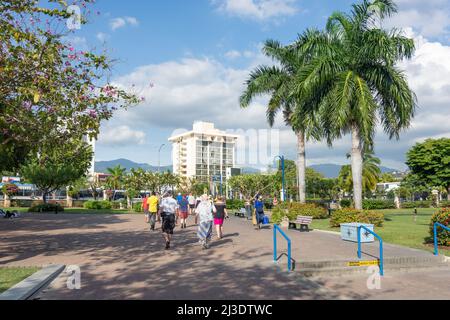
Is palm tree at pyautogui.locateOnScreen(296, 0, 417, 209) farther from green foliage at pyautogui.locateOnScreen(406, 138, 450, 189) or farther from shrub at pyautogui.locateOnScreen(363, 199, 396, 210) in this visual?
shrub at pyautogui.locateOnScreen(363, 199, 396, 210)

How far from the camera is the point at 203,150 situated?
16350 centimetres

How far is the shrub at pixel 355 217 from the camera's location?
58.0ft

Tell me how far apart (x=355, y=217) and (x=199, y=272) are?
10904 millimetres

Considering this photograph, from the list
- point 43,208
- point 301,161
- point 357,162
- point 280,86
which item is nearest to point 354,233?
point 357,162

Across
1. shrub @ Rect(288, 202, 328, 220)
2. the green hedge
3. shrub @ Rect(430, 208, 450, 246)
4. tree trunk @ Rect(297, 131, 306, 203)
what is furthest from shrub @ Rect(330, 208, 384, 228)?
tree trunk @ Rect(297, 131, 306, 203)

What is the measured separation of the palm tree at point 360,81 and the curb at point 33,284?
1305cm

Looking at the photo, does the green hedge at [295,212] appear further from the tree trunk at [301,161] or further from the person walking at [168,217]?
the person walking at [168,217]

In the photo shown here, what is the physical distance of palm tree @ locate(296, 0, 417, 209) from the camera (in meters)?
17.9

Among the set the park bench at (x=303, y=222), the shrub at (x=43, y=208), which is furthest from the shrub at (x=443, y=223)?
the shrub at (x=43, y=208)

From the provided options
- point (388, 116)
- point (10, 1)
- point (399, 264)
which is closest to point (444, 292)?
point (399, 264)

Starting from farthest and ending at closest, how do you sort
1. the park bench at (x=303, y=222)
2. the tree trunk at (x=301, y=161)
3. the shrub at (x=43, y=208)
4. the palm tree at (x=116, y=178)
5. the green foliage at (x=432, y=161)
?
the palm tree at (x=116, y=178) < the shrub at (x=43, y=208) < the green foliage at (x=432, y=161) < the tree trunk at (x=301, y=161) < the park bench at (x=303, y=222)

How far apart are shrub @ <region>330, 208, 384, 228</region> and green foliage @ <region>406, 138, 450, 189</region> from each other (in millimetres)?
16305

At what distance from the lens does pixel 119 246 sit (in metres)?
13.0

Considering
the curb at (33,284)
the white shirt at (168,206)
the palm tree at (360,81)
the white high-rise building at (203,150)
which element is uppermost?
the white high-rise building at (203,150)
